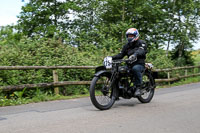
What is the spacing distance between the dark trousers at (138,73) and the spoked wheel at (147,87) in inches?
19.6

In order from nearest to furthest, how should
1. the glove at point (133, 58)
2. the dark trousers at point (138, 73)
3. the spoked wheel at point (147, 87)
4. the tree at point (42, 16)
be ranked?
the glove at point (133, 58) → the dark trousers at point (138, 73) → the spoked wheel at point (147, 87) → the tree at point (42, 16)

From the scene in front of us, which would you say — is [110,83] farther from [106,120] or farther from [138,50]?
[106,120]

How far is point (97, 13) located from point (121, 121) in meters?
25.1

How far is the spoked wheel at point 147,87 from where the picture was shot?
707 cm

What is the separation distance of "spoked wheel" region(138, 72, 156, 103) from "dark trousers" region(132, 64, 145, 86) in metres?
0.50

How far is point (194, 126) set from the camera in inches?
173

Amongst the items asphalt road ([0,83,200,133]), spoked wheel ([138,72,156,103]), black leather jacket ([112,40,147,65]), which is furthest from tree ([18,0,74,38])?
asphalt road ([0,83,200,133])

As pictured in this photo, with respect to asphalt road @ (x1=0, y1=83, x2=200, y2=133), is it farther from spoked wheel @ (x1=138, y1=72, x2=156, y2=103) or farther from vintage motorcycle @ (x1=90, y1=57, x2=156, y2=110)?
spoked wheel @ (x1=138, y1=72, x2=156, y2=103)

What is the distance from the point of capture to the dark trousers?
21.0 feet

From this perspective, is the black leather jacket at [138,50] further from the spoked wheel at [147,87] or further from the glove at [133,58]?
the spoked wheel at [147,87]

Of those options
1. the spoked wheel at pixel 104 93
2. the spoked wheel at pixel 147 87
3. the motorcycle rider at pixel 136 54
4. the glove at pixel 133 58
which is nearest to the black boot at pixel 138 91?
the motorcycle rider at pixel 136 54

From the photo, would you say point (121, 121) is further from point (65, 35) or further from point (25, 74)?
point (65, 35)

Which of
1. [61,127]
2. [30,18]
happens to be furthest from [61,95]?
[30,18]

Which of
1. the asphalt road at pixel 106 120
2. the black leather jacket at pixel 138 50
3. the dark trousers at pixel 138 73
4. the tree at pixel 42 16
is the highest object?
the tree at pixel 42 16
